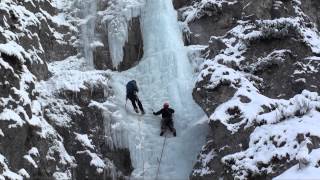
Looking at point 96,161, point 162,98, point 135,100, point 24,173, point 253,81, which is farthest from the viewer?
point 162,98

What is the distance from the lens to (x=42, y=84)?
1551 centimetres

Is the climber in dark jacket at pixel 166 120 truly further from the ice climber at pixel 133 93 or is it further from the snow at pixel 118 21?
the snow at pixel 118 21

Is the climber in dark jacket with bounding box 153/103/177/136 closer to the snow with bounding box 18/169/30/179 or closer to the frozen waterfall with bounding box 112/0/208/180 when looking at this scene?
the frozen waterfall with bounding box 112/0/208/180

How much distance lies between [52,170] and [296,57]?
6.82 m

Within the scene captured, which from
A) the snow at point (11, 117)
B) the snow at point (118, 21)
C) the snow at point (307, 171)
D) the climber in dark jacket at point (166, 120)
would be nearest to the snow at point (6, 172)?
the snow at point (11, 117)

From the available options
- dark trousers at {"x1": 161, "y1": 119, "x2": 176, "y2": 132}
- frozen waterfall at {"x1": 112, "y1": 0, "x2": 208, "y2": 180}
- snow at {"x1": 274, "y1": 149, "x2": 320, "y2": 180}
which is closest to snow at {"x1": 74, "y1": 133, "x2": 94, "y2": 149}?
frozen waterfall at {"x1": 112, "y1": 0, "x2": 208, "y2": 180}

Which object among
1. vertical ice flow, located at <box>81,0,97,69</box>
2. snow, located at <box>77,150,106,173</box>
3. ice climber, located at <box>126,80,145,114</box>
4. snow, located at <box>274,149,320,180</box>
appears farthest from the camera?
vertical ice flow, located at <box>81,0,97,69</box>

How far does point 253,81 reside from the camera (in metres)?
15.3

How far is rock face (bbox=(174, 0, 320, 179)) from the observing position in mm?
12906

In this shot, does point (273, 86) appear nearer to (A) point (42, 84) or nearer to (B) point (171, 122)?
(B) point (171, 122)

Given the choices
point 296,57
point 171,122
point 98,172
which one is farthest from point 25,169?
point 296,57

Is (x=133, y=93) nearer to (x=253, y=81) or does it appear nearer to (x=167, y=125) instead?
(x=167, y=125)

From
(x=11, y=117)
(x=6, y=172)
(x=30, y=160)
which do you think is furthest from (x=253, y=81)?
(x=6, y=172)

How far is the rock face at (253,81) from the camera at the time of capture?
12.9 m
